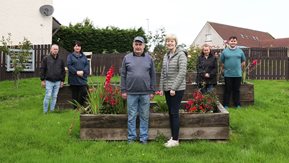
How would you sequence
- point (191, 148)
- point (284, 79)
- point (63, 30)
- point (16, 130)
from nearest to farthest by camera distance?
point (191, 148), point (16, 130), point (284, 79), point (63, 30)

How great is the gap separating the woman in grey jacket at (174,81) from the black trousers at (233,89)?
310cm

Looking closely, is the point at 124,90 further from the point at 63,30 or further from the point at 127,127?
the point at 63,30

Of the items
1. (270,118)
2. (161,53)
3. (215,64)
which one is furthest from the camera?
(161,53)

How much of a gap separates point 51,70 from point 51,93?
1.66 ft

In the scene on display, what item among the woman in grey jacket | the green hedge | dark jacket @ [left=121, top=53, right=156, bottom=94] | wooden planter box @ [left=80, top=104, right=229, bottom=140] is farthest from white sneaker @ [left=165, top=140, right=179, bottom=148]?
the green hedge

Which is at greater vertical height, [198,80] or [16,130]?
[198,80]

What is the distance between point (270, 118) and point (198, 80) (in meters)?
1.73

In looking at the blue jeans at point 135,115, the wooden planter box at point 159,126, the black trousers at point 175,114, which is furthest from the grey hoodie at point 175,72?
the wooden planter box at point 159,126

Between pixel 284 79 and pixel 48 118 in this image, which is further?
pixel 284 79

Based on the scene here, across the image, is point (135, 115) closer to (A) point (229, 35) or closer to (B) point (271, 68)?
(B) point (271, 68)

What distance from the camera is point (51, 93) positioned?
820cm

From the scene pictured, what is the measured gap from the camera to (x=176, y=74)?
5.67 meters

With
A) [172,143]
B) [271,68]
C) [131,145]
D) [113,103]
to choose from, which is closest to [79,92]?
[113,103]

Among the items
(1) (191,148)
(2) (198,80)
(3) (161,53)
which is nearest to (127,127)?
(1) (191,148)
